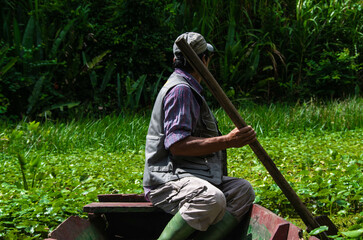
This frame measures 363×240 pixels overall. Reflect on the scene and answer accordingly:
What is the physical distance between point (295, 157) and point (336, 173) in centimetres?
146

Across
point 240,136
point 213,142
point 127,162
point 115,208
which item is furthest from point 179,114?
point 127,162

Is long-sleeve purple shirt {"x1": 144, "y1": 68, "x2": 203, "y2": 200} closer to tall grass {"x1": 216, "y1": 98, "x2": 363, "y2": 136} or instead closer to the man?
the man

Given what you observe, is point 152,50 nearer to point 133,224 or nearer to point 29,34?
point 29,34

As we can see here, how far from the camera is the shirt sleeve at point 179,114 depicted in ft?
8.84


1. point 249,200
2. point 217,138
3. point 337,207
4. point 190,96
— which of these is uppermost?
point 190,96

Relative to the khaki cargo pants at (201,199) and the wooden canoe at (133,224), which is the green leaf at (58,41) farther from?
the khaki cargo pants at (201,199)

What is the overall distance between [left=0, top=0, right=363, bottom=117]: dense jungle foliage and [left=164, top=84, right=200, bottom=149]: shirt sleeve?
6.30 m

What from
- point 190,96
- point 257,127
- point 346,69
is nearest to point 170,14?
point 257,127

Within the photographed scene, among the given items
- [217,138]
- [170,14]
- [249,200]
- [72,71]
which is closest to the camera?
[217,138]

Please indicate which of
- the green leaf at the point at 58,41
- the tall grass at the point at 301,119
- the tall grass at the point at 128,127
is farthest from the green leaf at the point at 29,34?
the tall grass at the point at 301,119

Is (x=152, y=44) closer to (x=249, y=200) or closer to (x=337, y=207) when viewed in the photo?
(x=337, y=207)

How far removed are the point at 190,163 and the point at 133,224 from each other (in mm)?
633

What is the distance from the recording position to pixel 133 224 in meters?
3.09

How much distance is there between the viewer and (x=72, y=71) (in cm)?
952
